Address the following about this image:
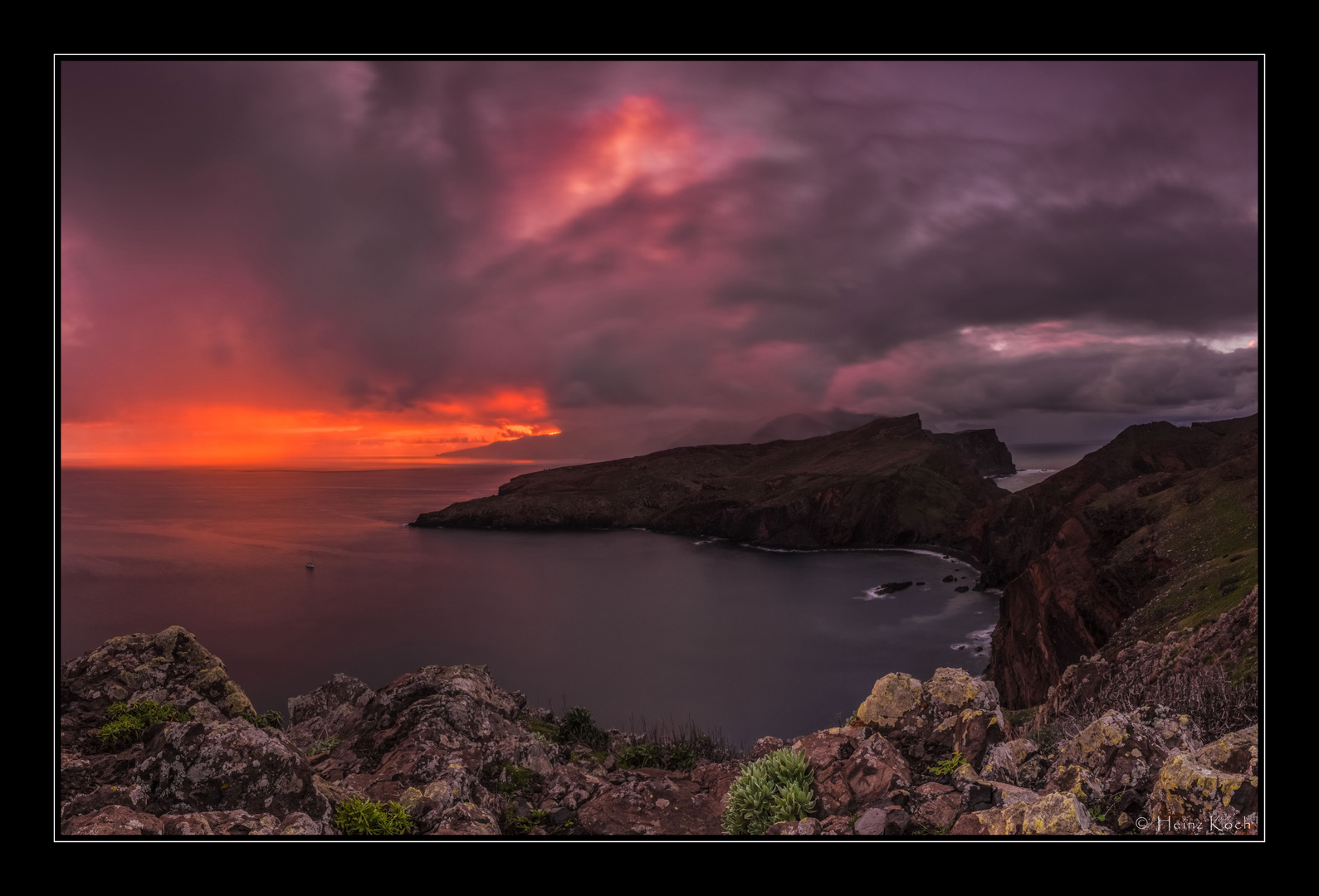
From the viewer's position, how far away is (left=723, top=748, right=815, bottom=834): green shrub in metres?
6.82

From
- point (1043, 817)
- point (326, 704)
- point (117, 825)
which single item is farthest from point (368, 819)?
point (326, 704)

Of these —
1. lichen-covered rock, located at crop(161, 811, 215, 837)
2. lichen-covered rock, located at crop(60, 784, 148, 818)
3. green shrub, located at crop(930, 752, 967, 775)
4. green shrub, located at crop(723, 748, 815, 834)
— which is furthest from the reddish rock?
lichen-covered rock, located at crop(60, 784, 148, 818)

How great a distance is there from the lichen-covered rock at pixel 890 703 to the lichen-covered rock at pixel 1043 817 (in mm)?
2774

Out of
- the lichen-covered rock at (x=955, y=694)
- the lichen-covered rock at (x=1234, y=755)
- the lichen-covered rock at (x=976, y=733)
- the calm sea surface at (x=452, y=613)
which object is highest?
the lichen-covered rock at (x=1234, y=755)

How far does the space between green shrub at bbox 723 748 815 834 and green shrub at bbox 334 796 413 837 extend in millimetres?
4562

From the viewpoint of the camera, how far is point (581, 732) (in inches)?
560

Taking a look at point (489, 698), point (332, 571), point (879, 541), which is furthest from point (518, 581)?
point (879, 541)

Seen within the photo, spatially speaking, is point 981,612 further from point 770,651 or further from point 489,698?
point 489,698

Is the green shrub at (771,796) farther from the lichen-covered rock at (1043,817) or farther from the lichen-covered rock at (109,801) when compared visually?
the lichen-covered rock at (109,801)

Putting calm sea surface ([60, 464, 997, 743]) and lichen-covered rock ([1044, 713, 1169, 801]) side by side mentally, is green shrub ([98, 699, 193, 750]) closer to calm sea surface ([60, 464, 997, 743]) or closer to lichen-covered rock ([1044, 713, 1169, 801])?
calm sea surface ([60, 464, 997, 743])

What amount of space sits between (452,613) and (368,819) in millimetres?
30559

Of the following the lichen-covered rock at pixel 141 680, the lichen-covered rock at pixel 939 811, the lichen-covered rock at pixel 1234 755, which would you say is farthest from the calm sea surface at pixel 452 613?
the lichen-covered rock at pixel 1234 755

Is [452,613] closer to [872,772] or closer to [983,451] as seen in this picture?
[872,772]

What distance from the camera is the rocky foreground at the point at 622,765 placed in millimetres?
5797
